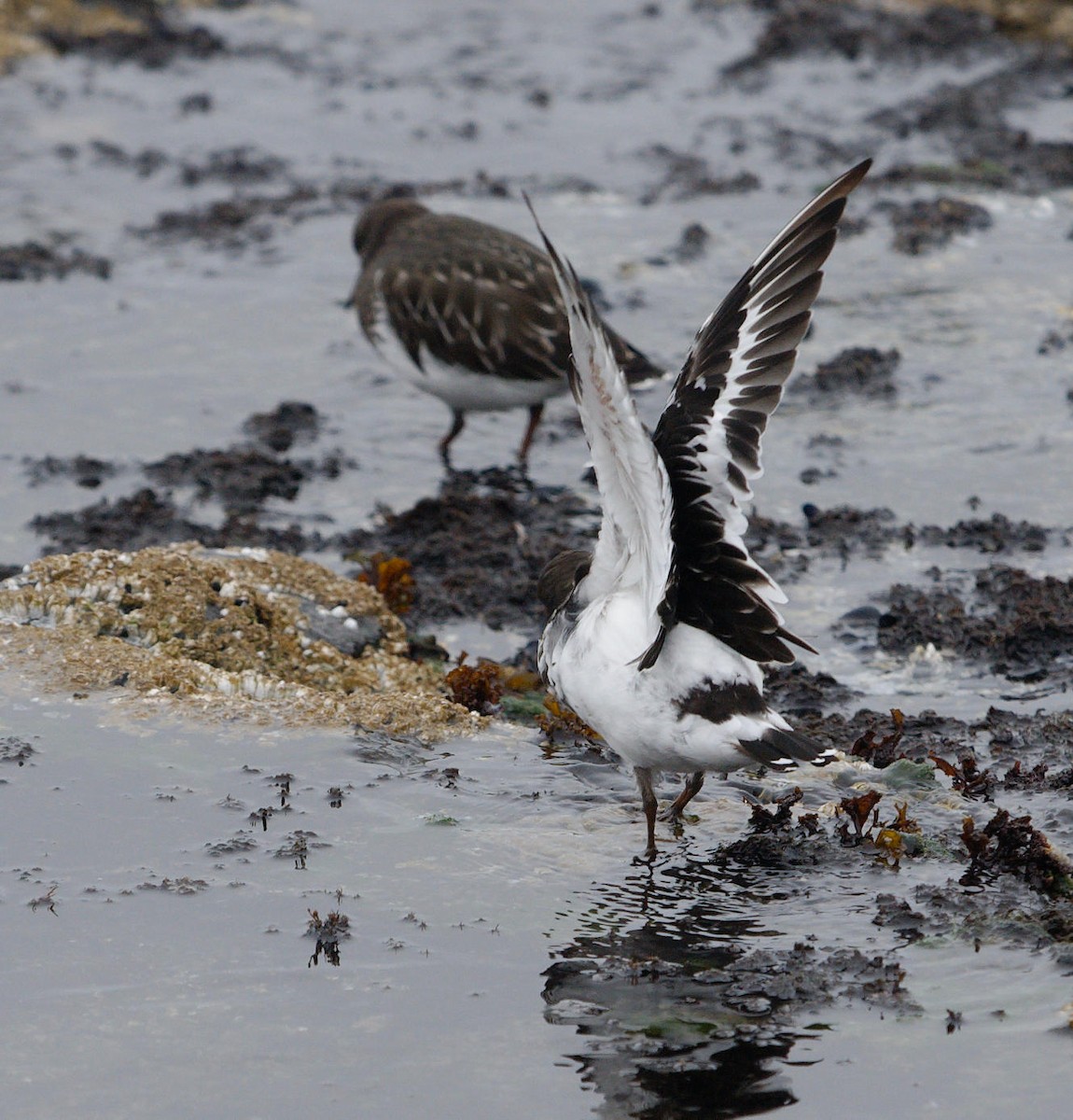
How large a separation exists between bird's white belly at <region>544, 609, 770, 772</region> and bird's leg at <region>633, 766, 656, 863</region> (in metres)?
0.05

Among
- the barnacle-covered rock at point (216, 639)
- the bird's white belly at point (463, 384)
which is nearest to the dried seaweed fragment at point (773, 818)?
the barnacle-covered rock at point (216, 639)

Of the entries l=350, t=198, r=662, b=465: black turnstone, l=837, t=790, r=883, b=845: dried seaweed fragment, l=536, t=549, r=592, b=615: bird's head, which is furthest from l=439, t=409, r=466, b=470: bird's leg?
l=837, t=790, r=883, b=845: dried seaweed fragment

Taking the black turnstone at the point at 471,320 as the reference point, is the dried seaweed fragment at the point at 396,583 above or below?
below

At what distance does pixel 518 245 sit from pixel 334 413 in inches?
68.6

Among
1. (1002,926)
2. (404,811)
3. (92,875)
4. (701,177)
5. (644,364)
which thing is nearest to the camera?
(1002,926)

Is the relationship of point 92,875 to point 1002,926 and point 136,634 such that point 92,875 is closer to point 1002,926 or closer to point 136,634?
point 136,634

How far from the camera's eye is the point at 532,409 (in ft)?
35.8

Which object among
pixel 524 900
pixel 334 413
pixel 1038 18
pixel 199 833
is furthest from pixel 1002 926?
pixel 1038 18

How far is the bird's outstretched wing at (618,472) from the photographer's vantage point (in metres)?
4.86

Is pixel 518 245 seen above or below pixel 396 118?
below

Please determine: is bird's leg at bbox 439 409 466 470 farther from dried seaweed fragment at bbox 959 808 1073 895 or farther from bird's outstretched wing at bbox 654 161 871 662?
dried seaweed fragment at bbox 959 808 1073 895

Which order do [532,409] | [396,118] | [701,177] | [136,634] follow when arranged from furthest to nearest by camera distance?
1. [396,118]
2. [701,177]
3. [532,409]
4. [136,634]

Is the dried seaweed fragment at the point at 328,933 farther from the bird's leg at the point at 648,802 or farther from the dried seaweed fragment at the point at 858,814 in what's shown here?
the dried seaweed fragment at the point at 858,814

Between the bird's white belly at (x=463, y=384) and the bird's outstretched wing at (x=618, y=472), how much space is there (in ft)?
14.6
